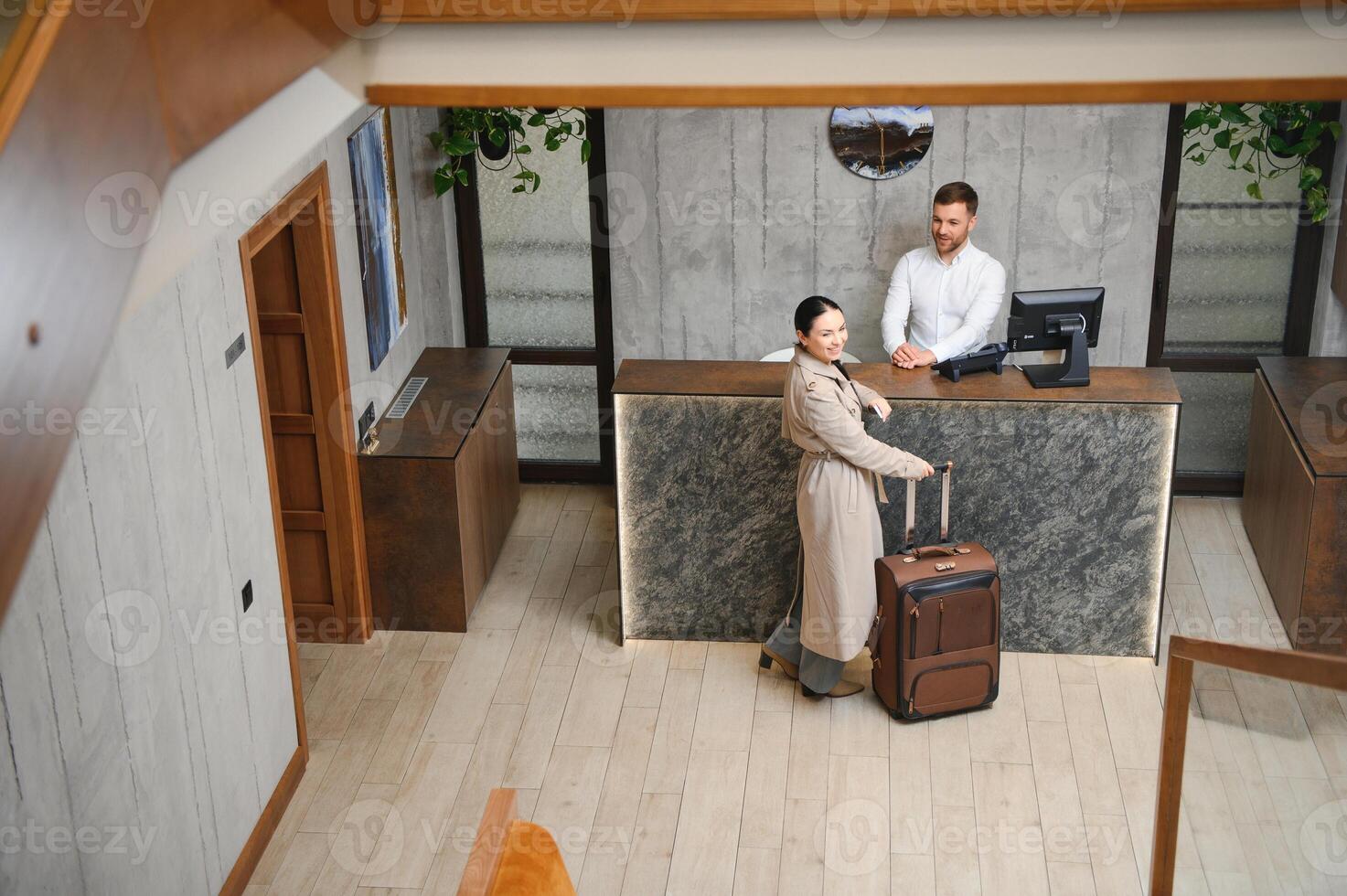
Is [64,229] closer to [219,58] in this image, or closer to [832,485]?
[219,58]

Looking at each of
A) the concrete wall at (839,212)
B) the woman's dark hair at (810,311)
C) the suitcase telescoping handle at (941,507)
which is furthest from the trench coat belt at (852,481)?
the concrete wall at (839,212)

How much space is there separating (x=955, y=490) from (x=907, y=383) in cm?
51

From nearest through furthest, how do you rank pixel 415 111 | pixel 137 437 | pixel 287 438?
pixel 137 437, pixel 287 438, pixel 415 111

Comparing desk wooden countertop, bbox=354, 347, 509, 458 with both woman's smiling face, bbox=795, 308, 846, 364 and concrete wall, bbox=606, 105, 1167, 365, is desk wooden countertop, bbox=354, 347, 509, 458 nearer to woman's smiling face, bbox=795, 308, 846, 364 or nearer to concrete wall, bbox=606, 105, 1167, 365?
concrete wall, bbox=606, 105, 1167, 365

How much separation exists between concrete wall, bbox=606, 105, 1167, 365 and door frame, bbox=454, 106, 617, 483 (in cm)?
10

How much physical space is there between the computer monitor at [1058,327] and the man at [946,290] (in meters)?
0.42


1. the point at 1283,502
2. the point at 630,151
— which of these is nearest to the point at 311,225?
the point at 630,151

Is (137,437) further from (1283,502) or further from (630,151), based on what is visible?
(1283,502)

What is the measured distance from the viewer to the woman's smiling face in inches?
198

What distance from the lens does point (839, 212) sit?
22.7 feet

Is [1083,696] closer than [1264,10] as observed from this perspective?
No

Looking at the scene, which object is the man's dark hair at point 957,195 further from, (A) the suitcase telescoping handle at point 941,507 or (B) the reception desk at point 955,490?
(A) the suitcase telescoping handle at point 941,507

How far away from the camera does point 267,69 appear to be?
176cm

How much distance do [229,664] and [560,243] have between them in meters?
3.41
